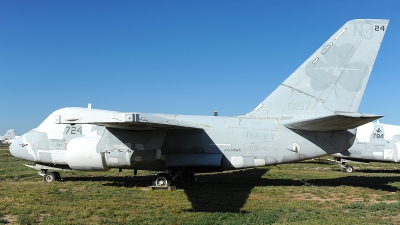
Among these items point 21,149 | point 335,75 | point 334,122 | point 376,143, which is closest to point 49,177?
point 21,149

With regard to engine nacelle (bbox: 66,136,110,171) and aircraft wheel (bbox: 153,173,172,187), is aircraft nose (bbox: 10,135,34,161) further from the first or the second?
aircraft wheel (bbox: 153,173,172,187)

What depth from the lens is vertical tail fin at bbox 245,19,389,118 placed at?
12461 mm

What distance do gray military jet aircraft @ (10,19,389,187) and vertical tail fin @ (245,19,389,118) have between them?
0.03 metres

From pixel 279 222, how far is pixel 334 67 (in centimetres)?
719

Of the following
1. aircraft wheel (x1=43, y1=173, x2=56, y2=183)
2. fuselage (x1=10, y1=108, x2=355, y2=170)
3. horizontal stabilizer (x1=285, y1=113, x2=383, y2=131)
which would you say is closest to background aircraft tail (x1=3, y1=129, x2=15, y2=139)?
aircraft wheel (x1=43, y1=173, x2=56, y2=183)

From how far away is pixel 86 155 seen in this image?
12.5m

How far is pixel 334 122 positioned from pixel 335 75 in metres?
2.42

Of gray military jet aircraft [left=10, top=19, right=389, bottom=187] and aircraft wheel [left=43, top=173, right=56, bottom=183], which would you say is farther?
aircraft wheel [left=43, top=173, right=56, bottom=183]

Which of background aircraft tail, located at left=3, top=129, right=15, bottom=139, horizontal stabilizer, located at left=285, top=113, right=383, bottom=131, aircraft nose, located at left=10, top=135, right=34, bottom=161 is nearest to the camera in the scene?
horizontal stabilizer, located at left=285, top=113, right=383, bottom=131

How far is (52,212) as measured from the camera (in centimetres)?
885

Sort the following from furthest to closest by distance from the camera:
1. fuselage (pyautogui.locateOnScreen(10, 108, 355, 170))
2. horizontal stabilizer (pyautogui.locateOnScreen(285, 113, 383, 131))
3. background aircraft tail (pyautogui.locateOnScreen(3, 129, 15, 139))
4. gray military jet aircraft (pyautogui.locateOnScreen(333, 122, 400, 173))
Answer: background aircraft tail (pyautogui.locateOnScreen(3, 129, 15, 139)), gray military jet aircraft (pyautogui.locateOnScreen(333, 122, 400, 173)), fuselage (pyautogui.locateOnScreen(10, 108, 355, 170)), horizontal stabilizer (pyautogui.locateOnScreen(285, 113, 383, 131))

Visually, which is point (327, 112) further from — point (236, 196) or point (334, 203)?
point (236, 196)

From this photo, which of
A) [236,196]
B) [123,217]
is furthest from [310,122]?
[123,217]

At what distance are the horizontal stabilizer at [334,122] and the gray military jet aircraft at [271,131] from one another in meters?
0.04
